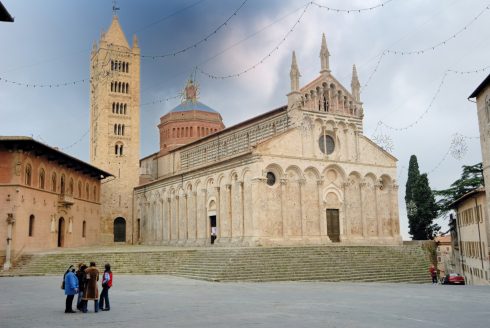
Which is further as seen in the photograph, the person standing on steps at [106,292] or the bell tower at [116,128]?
the bell tower at [116,128]

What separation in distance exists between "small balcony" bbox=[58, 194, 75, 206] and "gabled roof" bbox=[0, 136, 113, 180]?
2822 millimetres

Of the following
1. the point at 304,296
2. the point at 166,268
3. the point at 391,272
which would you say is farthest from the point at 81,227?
the point at 304,296

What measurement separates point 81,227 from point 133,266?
16651 mm

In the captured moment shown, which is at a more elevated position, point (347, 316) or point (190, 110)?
point (190, 110)

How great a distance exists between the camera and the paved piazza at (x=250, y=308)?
12055mm

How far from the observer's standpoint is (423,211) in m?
50.3

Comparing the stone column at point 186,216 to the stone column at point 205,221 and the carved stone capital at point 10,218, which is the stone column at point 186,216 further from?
the carved stone capital at point 10,218

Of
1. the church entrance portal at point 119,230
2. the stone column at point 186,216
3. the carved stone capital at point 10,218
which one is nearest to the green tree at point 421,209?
the stone column at point 186,216

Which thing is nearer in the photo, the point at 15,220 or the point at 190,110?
the point at 15,220

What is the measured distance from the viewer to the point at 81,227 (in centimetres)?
4606

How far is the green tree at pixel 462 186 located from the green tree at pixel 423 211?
264 cm

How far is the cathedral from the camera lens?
121ft

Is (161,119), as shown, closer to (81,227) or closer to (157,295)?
(81,227)

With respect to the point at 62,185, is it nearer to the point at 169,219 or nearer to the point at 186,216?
the point at 169,219
